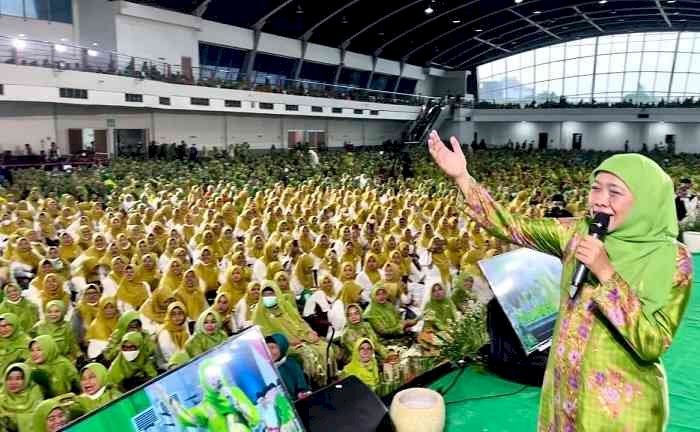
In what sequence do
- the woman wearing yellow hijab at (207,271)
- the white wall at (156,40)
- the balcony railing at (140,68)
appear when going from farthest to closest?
the white wall at (156,40) → the balcony railing at (140,68) → the woman wearing yellow hijab at (207,271)

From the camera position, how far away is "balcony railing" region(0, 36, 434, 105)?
17.2 m

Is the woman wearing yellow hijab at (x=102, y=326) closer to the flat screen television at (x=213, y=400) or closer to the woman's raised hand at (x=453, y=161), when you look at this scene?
the flat screen television at (x=213, y=400)

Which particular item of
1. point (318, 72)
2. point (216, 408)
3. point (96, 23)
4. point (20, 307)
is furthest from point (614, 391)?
point (318, 72)

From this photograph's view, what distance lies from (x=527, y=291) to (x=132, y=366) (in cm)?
317

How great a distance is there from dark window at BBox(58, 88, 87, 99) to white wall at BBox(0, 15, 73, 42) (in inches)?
181

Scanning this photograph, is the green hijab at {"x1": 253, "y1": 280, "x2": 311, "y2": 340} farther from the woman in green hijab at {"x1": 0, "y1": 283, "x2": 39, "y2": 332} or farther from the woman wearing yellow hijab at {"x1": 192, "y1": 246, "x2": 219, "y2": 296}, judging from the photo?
the woman in green hijab at {"x1": 0, "y1": 283, "x2": 39, "y2": 332}

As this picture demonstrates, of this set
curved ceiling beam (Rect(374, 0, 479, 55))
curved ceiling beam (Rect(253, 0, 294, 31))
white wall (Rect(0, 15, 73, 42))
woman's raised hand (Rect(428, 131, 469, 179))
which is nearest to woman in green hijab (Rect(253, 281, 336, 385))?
woman's raised hand (Rect(428, 131, 469, 179))

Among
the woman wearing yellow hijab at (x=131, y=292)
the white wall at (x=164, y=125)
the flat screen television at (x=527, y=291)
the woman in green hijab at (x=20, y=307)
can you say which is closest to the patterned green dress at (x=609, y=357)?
the flat screen television at (x=527, y=291)

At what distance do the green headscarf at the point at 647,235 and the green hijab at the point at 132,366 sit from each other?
397 cm

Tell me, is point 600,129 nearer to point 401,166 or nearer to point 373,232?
point 401,166

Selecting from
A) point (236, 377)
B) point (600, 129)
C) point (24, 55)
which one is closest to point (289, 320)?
point (236, 377)

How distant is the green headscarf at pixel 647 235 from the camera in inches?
61.9

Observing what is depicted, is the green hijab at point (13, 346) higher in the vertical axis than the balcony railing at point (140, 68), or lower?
lower

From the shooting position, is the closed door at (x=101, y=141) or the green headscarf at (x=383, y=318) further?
the closed door at (x=101, y=141)
